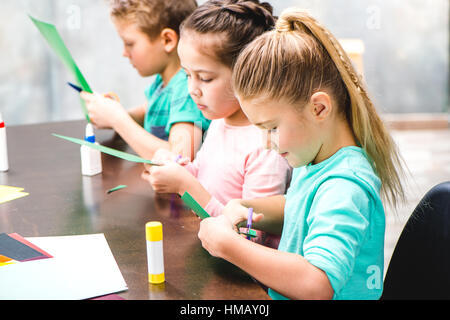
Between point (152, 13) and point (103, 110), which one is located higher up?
point (152, 13)

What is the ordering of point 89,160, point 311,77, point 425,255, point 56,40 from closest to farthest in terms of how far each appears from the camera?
1. point 311,77
2. point 425,255
3. point 89,160
4. point 56,40

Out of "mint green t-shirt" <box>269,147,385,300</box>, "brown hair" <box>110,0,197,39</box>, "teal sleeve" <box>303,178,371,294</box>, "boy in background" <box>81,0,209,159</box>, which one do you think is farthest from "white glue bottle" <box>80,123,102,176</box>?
"teal sleeve" <box>303,178,371,294</box>

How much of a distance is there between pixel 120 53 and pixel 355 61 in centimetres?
191

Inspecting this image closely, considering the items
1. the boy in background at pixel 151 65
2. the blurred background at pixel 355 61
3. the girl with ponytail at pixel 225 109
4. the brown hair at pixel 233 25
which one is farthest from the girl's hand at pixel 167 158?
the blurred background at pixel 355 61

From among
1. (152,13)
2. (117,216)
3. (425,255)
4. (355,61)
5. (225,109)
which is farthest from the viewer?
(355,61)

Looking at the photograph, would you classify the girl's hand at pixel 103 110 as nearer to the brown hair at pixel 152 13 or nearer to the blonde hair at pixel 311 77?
the brown hair at pixel 152 13

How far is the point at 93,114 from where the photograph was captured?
1791 millimetres

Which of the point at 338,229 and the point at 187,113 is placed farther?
the point at 187,113

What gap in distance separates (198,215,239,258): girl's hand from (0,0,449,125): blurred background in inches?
97.9

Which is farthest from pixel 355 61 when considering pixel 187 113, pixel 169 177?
pixel 169 177

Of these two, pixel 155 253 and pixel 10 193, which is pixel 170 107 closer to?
pixel 10 193

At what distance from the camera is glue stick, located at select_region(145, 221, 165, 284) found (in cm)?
90

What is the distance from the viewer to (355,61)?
3193 mm

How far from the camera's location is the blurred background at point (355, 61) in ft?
12.8
